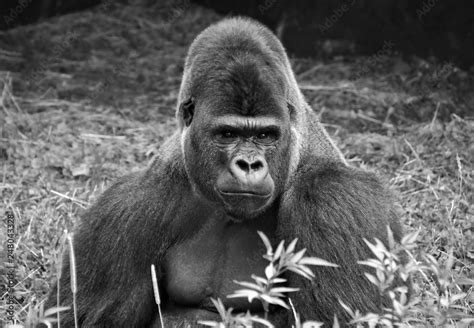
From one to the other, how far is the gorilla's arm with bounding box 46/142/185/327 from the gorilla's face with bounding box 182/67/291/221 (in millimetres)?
361

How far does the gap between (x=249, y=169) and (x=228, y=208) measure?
0.24 meters

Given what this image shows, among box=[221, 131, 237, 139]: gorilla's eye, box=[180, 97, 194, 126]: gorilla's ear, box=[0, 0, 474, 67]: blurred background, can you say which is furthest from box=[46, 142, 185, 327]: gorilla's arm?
box=[0, 0, 474, 67]: blurred background

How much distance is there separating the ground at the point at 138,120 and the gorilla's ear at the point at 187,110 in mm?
1448

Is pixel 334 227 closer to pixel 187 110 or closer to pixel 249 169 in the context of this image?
pixel 249 169

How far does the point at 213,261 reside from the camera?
14.2 ft

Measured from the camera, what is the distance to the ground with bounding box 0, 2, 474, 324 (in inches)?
226

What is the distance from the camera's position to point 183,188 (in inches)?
174

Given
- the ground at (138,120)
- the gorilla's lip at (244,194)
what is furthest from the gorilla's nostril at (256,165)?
the ground at (138,120)

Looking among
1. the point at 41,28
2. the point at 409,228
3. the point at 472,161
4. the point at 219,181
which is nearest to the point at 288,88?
the point at 219,181

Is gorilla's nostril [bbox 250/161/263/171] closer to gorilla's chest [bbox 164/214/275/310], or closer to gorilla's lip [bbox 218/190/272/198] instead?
gorilla's lip [bbox 218/190/272/198]

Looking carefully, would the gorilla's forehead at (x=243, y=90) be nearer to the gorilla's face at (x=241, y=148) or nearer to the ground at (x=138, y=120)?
the gorilla's face at (x=241, y=148)

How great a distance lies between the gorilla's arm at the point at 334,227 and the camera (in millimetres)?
3982

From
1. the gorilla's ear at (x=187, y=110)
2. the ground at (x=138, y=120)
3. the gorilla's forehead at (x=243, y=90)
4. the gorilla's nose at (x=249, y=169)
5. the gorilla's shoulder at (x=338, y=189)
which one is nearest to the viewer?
the gorilla's nose at (x=249, y=169)

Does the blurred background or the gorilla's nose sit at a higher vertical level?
the gorilla's nose
